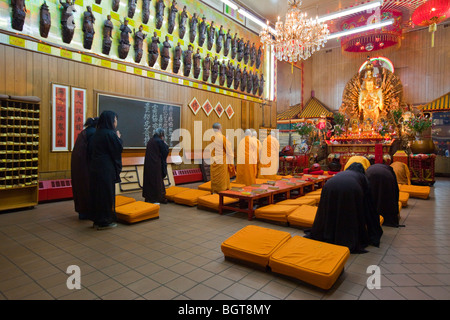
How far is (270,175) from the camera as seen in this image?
8.15 m

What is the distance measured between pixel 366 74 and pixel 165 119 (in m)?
10.9

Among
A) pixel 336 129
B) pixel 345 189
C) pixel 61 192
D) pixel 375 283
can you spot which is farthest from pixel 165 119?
pixel 336 129

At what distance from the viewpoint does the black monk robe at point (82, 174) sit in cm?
456

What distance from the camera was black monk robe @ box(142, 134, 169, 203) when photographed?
5898 millimetres

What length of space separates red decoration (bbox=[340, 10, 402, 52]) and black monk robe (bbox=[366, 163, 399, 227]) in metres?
9.64

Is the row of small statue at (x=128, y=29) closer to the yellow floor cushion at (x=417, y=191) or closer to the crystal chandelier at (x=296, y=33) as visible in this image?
the crystal chandelier at (x=296, y=33)

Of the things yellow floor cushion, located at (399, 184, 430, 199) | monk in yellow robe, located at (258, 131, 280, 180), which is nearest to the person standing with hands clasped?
monk in yellow robe, located at (258, 131, 280, 180)

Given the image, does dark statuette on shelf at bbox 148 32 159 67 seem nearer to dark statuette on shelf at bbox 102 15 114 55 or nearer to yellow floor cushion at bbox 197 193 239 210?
dark statuette on shelf at bbox 102 15 114 55

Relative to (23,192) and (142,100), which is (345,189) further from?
(142,100)

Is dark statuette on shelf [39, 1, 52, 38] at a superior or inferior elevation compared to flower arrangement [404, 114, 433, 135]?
superior

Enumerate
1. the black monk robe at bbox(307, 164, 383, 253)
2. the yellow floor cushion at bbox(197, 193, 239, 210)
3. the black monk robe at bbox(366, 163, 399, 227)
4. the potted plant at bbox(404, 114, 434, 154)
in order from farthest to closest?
the potted plant at bbox(404, 114, 434, 154), the yellow floor cushion at bbox(197, 193, 239, 210), the black monk robe at bbox(366, 163, 399, 227), the black monk robe at bbox(307, 164, 383, 253)

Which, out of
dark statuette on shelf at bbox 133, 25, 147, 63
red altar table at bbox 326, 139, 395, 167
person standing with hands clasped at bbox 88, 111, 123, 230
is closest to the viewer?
person standing with hands clasped at bbox 88, 111, 123, 230

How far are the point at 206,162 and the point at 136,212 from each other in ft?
18.0

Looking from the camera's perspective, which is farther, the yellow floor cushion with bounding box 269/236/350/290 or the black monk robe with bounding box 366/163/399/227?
the black monk robe with bounding box 366/163/399/227
